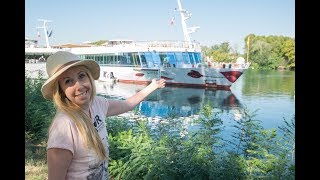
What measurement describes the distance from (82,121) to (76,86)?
0.42 ft

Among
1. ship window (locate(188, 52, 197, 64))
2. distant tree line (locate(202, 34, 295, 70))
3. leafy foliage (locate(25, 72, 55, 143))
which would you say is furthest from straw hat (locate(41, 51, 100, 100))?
ship window (locate(188, 52, 197, 64))

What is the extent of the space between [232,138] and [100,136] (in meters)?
1.44

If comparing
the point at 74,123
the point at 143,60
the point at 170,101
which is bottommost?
the point at 170,101

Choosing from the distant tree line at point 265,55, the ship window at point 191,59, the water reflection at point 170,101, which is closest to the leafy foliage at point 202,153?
the water reflection at point 170,101

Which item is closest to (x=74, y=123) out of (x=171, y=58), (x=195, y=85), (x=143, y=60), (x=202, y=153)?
(x=202, y=153)

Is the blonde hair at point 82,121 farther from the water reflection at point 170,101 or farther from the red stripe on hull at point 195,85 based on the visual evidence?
the red stripe on hull at point 195,85

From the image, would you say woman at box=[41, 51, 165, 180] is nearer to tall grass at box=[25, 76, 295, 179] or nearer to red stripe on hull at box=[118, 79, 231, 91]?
tall grass at box=[25, 76, 295, 179]

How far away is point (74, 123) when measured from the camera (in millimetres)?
1129

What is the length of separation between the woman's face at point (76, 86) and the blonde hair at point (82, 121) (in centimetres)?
2

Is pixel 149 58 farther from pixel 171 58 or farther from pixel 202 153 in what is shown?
pixel 202 153

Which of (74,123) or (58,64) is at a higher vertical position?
(58,64)

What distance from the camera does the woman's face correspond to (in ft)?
3.92
